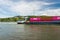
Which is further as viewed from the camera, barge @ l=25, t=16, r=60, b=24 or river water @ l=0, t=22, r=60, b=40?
barge @ l=25, t=16, r=60, b=24

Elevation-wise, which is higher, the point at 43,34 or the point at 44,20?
the point at 44,20

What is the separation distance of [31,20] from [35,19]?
31 centimetres

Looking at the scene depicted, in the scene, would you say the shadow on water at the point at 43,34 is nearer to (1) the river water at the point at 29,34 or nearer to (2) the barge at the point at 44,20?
(1) the river water at the point at 29,34

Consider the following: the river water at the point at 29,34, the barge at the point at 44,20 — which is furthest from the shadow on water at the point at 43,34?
the barge at the point at 44,20

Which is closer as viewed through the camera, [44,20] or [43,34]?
[43,34]

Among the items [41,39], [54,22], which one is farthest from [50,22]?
[41,39]

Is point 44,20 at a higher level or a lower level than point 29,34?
higher

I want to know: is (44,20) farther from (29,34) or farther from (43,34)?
(29,34)

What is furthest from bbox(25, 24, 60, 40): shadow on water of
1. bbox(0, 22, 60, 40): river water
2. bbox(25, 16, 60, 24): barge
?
bbox(25, 16, 60, 24): barge

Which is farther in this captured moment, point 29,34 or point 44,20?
point 44,20

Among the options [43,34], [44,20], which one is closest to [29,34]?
[43,34]

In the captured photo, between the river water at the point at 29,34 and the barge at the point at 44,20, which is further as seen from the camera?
the barge at the point at 44,20

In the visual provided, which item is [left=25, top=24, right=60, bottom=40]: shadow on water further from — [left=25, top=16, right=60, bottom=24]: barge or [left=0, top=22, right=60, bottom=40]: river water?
[left=25, top=16, right=60, bottom=24]: barge

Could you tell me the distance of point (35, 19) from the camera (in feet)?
31.6
